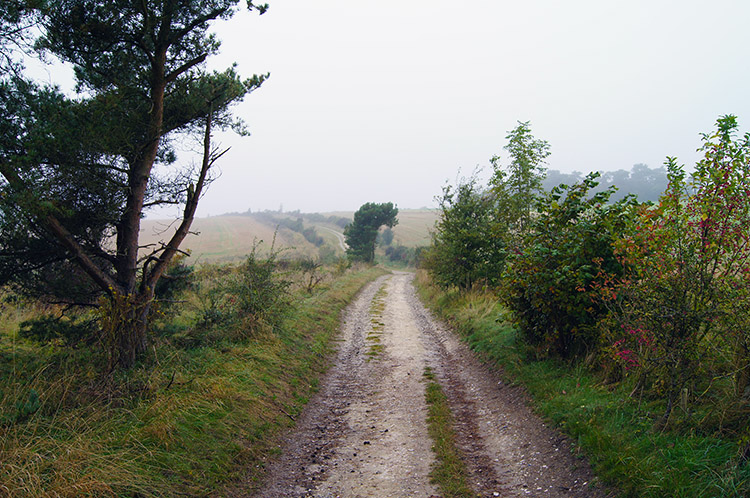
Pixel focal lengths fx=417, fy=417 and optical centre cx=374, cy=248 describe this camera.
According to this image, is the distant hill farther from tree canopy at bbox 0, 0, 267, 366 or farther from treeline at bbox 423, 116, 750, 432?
treeline at bbox 423, 116, 750, 432

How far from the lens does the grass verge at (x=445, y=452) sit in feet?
15.4

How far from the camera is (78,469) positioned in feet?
12.5

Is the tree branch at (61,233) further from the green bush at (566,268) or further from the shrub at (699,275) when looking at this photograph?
the shrub at (699,275)

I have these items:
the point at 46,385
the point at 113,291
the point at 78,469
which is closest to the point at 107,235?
the point at 113,291

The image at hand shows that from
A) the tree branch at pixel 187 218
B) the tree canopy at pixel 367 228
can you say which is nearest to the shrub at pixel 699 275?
the tree branch at pixel 187 218

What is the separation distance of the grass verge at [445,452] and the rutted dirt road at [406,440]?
11cm

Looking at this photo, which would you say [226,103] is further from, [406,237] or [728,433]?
[406,237]

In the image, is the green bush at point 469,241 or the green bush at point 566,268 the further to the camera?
the green bush at point 469,241

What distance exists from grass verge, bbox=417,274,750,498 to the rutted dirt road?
26 centimetres

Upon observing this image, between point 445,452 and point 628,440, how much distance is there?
7.09ft

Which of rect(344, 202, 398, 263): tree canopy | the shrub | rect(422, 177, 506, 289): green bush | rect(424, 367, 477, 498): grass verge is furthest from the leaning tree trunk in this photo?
rect(344, 202, 398, 263): tree canopy

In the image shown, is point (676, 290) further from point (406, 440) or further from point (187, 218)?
point (187, 218)

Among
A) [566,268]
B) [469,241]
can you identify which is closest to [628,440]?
[566,268]

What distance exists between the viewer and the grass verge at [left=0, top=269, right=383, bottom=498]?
382 centimetres
